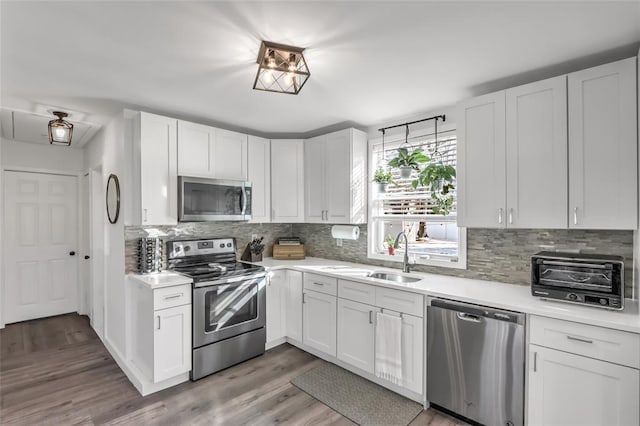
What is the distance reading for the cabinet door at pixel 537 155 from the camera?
209cm

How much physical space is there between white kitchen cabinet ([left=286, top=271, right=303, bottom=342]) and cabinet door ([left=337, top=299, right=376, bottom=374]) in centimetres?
55

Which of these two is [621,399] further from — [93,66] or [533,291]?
[93,66]

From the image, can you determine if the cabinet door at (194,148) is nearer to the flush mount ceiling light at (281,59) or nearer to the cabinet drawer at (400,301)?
the flush mount ceiling light at (281,59)

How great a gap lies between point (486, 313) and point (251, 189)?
251 centimetres

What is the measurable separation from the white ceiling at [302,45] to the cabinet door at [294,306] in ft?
5.74

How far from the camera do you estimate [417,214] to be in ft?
10.6

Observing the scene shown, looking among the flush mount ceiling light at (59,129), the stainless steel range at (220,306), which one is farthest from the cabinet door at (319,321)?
the flush mount ceiling light at (59,129)

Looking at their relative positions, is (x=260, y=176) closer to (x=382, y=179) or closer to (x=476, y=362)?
(x=382, y=179)

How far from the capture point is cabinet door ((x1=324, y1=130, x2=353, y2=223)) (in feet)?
11.2

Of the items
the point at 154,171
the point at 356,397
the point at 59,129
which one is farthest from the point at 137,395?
the point at 59,129

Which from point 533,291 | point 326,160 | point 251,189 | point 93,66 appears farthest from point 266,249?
point 533,291

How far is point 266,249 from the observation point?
163 inches

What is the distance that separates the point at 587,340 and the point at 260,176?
10.2 feet

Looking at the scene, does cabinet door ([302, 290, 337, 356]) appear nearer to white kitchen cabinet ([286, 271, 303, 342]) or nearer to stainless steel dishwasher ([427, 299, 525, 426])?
white kitchen cabinet ([286, 271, 303, 342])
